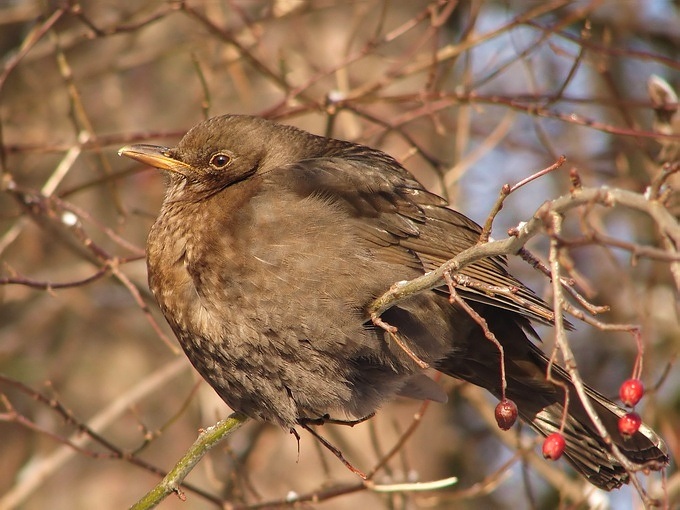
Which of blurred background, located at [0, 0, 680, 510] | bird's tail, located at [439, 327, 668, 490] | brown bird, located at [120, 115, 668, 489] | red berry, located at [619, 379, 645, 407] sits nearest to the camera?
red berry, located at [619, 379, 645, 407]

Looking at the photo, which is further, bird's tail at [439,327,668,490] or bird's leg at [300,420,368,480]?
bird's tail at [439,327,668,490]

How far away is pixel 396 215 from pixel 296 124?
2833mm

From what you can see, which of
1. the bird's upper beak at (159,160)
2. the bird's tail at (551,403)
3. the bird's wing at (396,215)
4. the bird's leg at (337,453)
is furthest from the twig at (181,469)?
the bird's upper beak at (159,160)

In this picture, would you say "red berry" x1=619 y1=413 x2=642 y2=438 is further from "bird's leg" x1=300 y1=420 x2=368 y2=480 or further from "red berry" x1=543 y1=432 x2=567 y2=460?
"bird's leg" x1=300 y1=420 x2=368 y2=480

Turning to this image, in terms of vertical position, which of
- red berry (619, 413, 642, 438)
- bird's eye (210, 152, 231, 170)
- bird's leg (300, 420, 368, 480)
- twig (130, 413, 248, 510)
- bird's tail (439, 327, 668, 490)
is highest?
bird's eye (210, 152, 231, 170)

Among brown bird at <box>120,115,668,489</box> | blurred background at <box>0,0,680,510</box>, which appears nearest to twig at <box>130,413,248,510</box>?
brown bird at <box>120,115,668,489</box>

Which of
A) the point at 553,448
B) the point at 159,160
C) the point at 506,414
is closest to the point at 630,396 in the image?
the point at 553,448

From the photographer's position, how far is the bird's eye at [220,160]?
452 centimetres

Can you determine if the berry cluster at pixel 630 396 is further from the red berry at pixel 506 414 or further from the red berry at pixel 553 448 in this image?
the red berry at pixel 506 414

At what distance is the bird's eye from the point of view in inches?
178

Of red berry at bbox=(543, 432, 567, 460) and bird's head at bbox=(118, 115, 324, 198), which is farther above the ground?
bird's head at bbox=(118, 115, 324, 198)

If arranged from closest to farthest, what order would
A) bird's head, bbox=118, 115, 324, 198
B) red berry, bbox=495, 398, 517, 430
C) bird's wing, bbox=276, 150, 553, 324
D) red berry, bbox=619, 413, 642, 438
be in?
red berry, bbox=619, 413, 642, 438, red berry, bbox=495, 398, 517, 430, bird's wing, bbox=276, 150, 553, 324, bird's head, bbox=118, 115, 324, 198

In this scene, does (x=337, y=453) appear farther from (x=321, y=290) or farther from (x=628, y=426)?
(x=628, y=426)

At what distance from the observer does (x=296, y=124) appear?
22.8 feet
